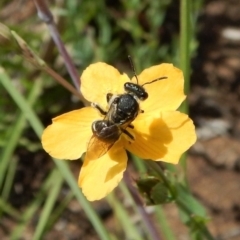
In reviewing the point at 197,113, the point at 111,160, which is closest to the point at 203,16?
the point at 197,113

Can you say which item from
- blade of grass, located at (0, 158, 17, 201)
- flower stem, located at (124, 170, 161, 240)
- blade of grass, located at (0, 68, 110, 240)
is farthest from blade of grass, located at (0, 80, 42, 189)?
flower stem, located at (124, 170, 161, 240)

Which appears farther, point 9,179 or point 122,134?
point 9,179

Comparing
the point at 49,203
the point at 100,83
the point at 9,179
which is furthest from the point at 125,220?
the point at 100,83

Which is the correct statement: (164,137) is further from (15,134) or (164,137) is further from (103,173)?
(15,134)

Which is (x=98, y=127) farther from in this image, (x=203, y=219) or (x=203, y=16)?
(x=203, y=16)

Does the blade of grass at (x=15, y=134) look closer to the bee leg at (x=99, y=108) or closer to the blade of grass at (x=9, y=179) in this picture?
the blade of grass at (x=9, y=179)

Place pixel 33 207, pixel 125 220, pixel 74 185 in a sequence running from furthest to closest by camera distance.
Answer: pixel 33 207
pixel 125 220
pixel 74 185

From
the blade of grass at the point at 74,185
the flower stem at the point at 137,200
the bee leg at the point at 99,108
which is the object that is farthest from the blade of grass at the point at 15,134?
the bee leg at the point at 99,108

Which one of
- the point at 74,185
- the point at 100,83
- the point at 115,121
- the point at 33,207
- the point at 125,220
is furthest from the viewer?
the point at 33,207
